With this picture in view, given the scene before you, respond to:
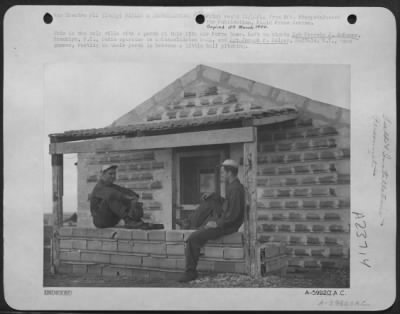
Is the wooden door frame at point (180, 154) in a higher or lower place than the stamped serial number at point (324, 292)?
higher

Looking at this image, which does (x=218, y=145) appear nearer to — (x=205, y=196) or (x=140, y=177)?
(x=205, y=196)

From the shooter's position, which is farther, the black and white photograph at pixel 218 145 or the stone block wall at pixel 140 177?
the stone block wall at pixel 140 177

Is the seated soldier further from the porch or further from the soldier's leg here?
the soldier's leg

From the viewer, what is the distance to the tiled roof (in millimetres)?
3219

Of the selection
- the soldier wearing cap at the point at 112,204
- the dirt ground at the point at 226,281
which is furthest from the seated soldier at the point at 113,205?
the dirt ground at the point at 226,281

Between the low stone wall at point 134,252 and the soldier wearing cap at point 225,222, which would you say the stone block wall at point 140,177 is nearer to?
the low stone wall at point 134,252

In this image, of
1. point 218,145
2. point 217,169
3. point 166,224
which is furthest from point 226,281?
point 218,145

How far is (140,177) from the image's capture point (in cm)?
342

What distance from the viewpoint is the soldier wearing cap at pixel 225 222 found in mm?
3207

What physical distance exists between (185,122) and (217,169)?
0.88 feet

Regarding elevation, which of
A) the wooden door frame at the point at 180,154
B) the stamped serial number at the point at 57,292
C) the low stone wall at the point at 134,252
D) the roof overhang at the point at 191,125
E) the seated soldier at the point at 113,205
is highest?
the roof overhang at the point at 191,125

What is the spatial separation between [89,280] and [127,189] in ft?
1.50

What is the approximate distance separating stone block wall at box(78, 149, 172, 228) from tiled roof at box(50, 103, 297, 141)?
0.40ft

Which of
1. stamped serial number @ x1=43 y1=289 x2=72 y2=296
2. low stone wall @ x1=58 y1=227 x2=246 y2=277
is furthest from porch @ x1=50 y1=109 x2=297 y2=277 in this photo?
stamped serial number @ x1=43 y1=289 x2=72 y2=296
